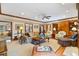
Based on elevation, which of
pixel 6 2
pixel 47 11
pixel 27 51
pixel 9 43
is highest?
pixel 6 2

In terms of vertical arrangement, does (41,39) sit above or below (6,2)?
below

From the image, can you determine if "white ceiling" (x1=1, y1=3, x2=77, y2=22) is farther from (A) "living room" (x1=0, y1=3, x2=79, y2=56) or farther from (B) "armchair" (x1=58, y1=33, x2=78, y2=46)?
(B) "armchair" (x1=58, y1=33, x2=78, y2=46)

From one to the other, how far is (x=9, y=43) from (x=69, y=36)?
107 centimetres

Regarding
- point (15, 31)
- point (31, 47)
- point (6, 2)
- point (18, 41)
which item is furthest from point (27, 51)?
point (6, 2)

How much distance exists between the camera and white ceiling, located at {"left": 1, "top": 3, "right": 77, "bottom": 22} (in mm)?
2090

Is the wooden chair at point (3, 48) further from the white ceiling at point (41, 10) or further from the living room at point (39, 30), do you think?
the white ceiling at point (41, 10)

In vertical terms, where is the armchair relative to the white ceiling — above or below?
below

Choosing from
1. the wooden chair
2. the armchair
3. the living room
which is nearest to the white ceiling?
the living room

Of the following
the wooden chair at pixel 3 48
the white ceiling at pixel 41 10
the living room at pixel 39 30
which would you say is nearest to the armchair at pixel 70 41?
the living room at pixel 39 30

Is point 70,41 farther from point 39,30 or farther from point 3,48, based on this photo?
point 3,48

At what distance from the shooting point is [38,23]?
216 cm

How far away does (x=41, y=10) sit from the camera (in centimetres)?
213

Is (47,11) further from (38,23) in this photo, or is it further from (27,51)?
(27,51)

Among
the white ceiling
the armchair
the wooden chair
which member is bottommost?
the wooden chair
